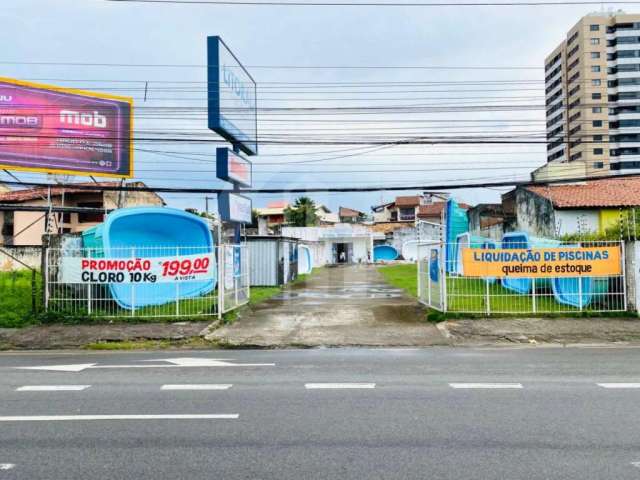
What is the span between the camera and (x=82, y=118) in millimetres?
22688

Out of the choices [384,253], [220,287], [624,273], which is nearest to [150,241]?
[220,287]

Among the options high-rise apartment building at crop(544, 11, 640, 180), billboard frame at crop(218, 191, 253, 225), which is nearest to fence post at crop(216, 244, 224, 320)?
billboard frame at crop(218, 191, 253, 225)

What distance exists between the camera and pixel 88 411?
610cm

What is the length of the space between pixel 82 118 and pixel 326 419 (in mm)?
20731

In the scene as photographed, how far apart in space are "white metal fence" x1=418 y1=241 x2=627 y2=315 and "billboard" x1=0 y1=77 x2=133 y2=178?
13477 millimetres

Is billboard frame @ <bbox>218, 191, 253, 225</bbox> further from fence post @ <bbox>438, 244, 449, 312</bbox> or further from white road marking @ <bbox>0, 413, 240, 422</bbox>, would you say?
white road marking @ <bbox>0, 413, 240, 422</bbox>

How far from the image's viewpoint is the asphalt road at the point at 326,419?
4352 millimetres

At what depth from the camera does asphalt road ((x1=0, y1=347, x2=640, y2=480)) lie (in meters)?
4.35

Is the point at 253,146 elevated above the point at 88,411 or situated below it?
above

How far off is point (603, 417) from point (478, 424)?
52.7 inches

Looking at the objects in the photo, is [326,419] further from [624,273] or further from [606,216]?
[606,216]

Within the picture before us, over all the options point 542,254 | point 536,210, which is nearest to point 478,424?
point 542,254

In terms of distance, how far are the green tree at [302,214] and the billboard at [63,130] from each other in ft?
146

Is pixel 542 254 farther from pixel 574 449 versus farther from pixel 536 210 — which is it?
pixel 536 210
